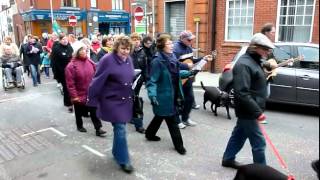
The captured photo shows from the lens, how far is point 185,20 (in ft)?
44.3

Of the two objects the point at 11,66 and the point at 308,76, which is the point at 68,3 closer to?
the point at 11,66

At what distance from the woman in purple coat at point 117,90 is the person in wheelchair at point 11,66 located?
298 inches

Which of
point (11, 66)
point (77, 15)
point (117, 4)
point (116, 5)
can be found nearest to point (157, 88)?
point (11, 66)

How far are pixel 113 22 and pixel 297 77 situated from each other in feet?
105

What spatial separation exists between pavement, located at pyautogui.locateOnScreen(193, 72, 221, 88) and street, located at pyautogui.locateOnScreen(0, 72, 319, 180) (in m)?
2.98

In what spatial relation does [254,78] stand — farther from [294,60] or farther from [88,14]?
[88,14]

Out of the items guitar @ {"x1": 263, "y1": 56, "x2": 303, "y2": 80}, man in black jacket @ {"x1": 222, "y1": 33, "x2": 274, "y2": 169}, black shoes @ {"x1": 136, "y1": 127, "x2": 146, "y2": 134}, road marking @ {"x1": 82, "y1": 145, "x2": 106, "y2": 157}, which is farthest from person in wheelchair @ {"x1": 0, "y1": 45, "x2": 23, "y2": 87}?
man in black jacket @ {"x1": 222, "y1": 33, "x2": 274, "y2": 169}

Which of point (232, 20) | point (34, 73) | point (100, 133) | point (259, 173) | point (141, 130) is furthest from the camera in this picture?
point (232, 20)

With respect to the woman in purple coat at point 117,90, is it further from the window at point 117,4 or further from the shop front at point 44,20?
the window at point 117,4

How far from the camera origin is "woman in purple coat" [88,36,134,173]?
4.21 metres

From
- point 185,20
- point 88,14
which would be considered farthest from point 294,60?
point 88,14

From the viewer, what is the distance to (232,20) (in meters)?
12.1

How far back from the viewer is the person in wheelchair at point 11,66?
35.1 feet

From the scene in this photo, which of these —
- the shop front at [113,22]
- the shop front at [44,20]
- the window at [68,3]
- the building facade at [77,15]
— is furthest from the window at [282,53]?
the shop front at [113,22]
